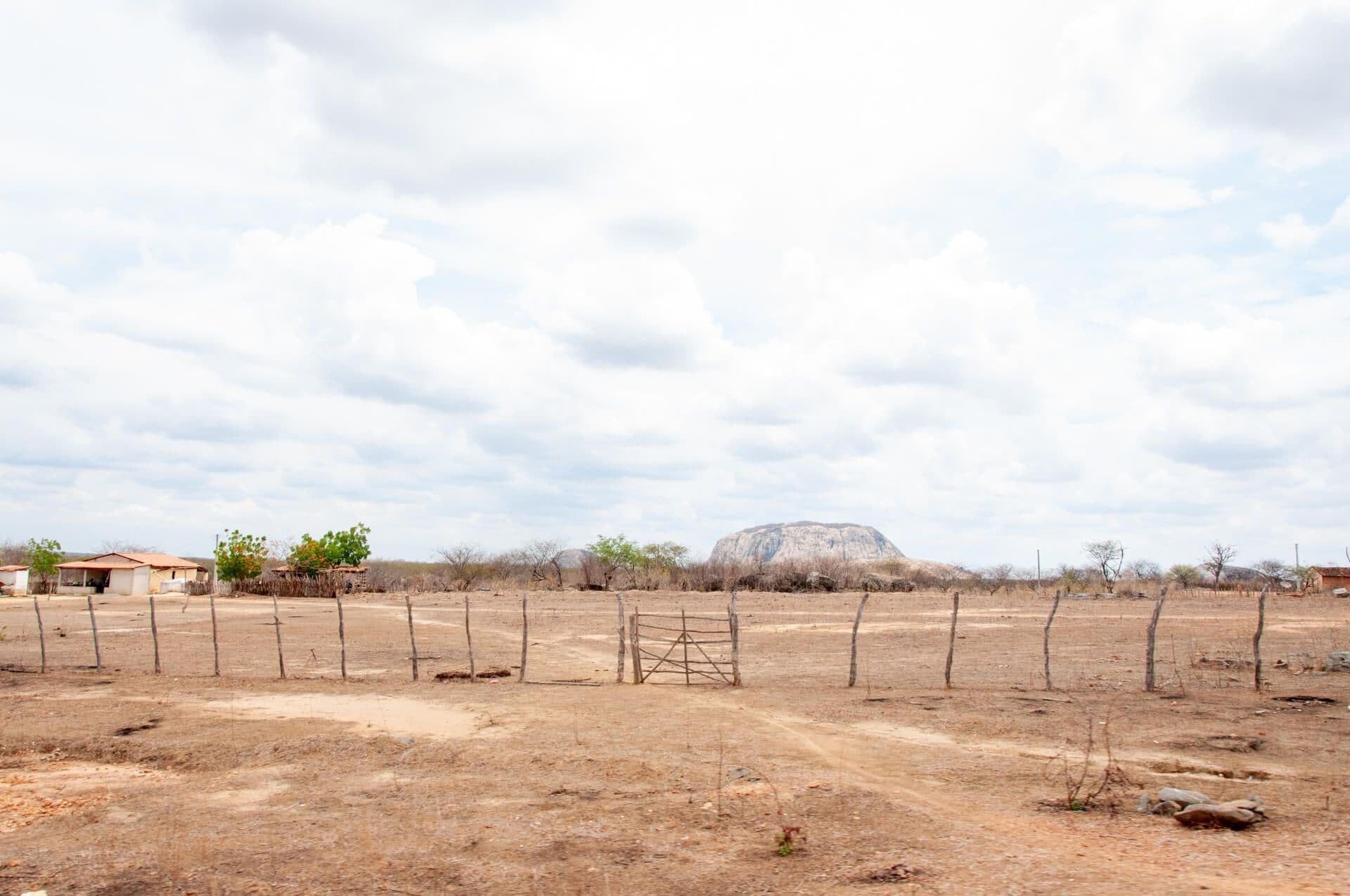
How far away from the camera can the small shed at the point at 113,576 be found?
54.3m

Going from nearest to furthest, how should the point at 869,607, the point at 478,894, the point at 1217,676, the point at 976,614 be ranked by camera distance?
the point at 478,894 → the point at 1217,676 → the point at 976,614 → the point at 869,607

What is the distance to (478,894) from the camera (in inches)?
284

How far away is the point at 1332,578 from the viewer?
49312 mm

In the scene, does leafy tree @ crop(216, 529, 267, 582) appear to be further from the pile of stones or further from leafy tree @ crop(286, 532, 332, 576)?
the pile of stones

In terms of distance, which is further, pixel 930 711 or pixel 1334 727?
pixel 930 711

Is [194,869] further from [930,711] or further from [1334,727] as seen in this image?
[1334,727]

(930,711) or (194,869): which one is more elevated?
(194,869)

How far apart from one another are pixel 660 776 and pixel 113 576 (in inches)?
2209

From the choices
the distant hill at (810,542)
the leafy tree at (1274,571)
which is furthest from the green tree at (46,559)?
the distant hill at (810,542)

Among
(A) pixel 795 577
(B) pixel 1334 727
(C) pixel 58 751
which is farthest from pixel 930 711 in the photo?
(A) pixel 795 577

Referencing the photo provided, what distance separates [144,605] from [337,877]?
4320 centimetres

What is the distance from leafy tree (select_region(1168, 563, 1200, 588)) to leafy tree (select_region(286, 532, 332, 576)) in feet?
181

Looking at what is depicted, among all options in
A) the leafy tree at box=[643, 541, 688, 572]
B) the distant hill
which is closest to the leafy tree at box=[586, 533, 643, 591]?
the leafy tree at box=[643, 541, 688, 572]

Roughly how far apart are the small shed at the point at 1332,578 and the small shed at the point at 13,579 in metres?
72.1
